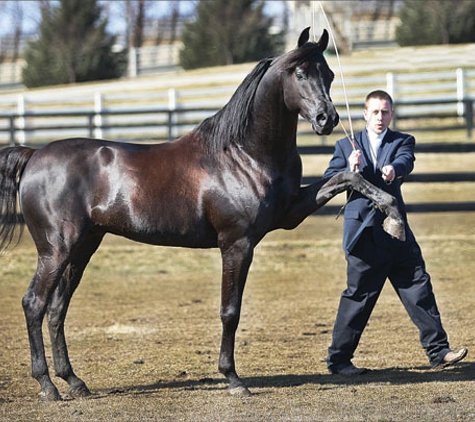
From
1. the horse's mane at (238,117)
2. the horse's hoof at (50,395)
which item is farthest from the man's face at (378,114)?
the horse's hoof at (50,395)

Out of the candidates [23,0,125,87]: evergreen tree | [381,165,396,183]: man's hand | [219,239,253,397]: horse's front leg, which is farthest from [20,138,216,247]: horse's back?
[23,0,125,87]: evergreen tree

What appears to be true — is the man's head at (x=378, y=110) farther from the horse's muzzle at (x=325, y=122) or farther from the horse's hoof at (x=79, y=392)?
the horse's hoof at (x=79, y=392)

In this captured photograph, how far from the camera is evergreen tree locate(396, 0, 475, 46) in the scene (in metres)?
39.1

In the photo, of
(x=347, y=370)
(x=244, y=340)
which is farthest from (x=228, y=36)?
(x=347, y=370)

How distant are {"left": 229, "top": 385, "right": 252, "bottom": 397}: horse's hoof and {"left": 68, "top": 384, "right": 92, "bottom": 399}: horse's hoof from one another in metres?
0.90

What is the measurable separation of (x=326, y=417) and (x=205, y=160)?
176 centimetres

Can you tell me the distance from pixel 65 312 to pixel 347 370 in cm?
190

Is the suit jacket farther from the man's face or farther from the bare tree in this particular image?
the bare tree

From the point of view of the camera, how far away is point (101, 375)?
6688 millimetres

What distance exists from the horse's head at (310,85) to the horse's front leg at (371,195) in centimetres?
36

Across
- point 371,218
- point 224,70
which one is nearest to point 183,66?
point 224,70

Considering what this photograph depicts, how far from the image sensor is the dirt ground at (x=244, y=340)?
545cm

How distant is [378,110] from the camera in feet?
20.8

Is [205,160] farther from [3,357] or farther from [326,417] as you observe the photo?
[3,357]
